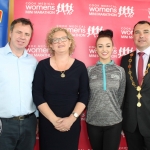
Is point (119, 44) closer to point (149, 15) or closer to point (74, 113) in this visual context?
point (149, 15)

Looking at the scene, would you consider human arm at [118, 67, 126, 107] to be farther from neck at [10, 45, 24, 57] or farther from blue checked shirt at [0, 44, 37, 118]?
neck at [10, 45, 24, 57]

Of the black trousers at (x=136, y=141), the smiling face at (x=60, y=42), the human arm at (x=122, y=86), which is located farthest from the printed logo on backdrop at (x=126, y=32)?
the black trousers at (x=136, y=141)

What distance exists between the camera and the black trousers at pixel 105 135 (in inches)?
76.2

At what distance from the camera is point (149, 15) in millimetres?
2539

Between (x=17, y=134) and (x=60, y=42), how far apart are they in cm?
93

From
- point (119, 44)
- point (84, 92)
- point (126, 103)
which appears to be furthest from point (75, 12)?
point (126, 103)

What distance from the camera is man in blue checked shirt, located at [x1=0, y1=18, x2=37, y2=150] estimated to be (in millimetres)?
1775

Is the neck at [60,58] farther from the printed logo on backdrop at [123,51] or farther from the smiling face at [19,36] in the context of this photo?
the printed logo on backdrop at [123,51]

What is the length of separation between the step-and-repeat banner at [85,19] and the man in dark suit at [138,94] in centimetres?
38

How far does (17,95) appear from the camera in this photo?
5.88 ft

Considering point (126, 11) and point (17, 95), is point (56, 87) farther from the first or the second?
point (126, 11)

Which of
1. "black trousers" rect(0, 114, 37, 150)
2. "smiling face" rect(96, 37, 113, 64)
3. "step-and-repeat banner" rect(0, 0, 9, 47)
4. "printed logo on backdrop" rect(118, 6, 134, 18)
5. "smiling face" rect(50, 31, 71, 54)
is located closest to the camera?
"black trousers" rect(0, 114, 37, 150)

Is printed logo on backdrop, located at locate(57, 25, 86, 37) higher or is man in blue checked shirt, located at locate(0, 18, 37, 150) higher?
printed logo on backdrop, located at locate(57, 25, 86, 37)

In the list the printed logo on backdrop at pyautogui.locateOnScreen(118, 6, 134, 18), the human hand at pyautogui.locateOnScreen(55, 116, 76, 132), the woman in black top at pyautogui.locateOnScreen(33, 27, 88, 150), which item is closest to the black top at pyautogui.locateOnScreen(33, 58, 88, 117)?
the woman in black top at pyautogui.locateOnScreen(33, 27, 88, 150)
